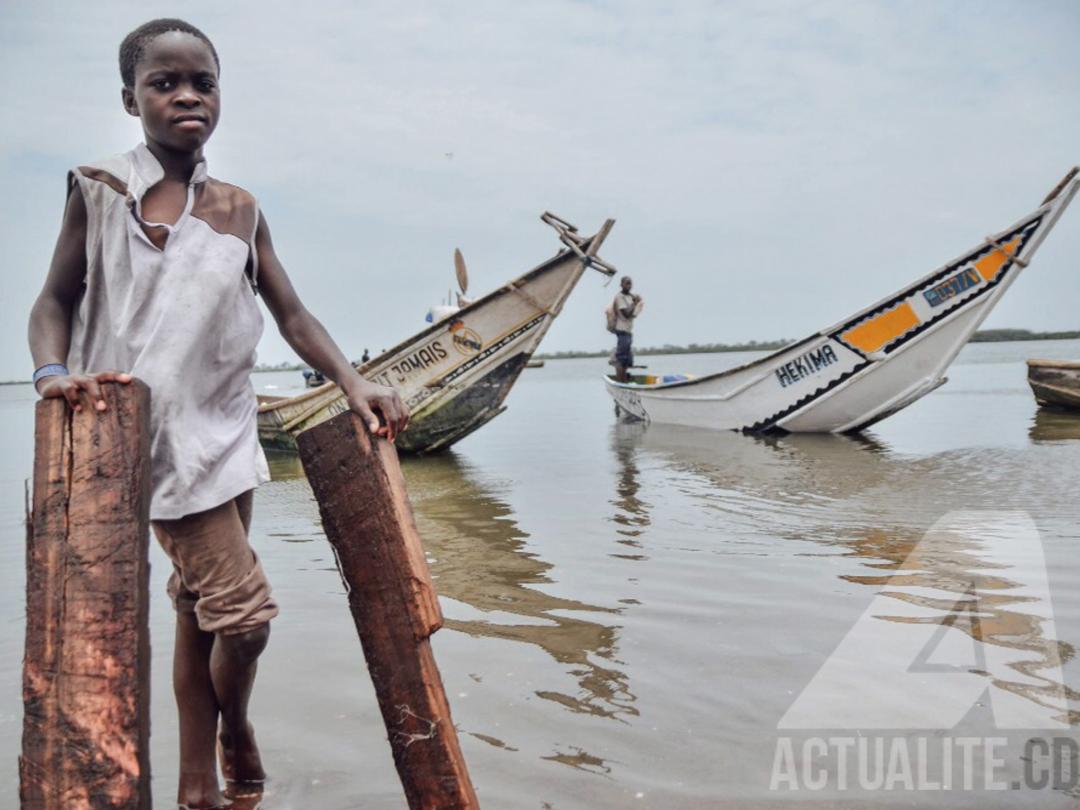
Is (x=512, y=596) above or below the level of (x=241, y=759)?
below

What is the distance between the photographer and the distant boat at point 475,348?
10.7m

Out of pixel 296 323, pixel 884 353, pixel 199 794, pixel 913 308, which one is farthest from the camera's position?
pixel 884 353

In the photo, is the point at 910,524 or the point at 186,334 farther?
the point at 910,524

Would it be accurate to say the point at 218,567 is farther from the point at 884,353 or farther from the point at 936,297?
the point at 936,297

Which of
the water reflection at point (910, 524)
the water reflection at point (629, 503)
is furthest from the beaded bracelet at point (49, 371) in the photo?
the water reflection at point (629, 503)

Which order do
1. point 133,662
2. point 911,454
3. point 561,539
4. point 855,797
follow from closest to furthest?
point 133,662 < point 855,797 < point 561,539 < point 911,454

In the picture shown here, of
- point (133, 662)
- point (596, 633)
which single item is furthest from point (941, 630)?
point (133, 662)

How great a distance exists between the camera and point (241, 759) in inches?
96.5

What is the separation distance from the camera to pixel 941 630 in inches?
137

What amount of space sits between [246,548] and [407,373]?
874cm

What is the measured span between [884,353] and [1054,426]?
274 centimetres

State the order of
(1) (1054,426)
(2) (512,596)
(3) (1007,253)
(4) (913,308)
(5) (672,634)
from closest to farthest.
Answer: (5) (672,634) → (2) (512,596) → (3) (1007,253) → (4) (913,308) → (1) (1054,426)

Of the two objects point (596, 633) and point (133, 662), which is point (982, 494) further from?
point (133, 662)

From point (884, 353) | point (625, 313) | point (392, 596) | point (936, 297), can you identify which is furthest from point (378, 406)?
point (625, 313)
